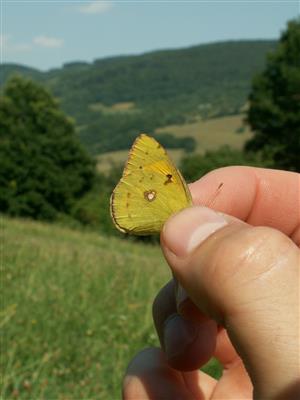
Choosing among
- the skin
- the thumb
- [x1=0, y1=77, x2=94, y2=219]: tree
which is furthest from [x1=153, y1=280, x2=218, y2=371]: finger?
[x1=0, y1=77, x2=94, y2=219]: tree

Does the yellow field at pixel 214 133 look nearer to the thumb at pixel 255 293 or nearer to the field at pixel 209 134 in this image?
the field at pixel 209 134

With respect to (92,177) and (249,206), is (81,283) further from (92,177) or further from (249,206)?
(92,177)

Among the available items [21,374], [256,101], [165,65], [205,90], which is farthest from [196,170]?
[165,65]

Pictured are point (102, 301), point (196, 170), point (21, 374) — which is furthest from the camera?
point (196, 170)

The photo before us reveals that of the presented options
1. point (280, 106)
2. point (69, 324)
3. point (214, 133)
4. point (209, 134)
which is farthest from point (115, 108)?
point (69, 324)

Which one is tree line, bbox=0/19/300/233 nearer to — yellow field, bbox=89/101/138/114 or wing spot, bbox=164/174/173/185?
wing spot, bbox=164/174/173/185

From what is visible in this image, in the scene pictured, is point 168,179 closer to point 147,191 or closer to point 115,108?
point 147,191
